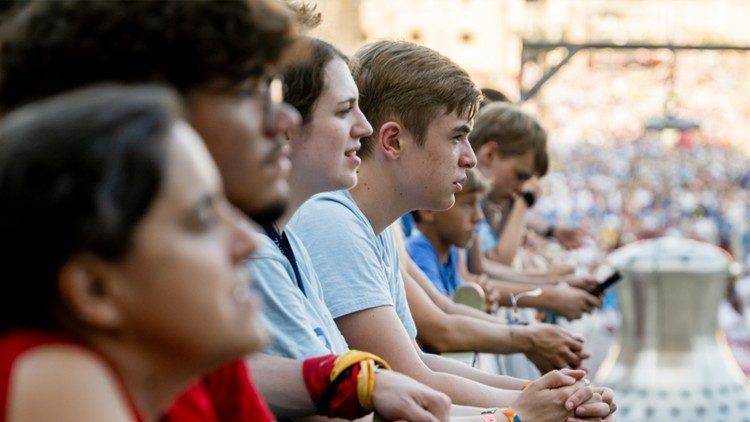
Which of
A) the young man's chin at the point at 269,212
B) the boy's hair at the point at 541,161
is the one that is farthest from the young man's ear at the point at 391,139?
the boy's hair at the point at 541,161

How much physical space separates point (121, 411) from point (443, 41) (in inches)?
1311

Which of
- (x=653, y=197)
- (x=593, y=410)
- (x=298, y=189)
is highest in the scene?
(x=298, y=189)

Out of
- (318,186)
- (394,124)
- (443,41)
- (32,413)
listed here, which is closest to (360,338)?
(318,186)

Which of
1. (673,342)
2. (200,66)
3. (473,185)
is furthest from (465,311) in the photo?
(673,342)

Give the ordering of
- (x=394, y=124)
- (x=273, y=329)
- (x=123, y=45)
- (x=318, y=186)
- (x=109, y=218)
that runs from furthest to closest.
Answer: (x=394, y=124)
(x=318, y=186)
(x=273, y=329)
(x=123, y=45)
(x=109, y=218)

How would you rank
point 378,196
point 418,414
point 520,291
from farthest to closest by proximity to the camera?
1. point 520,291
2. point 378,196
3. point 418,414

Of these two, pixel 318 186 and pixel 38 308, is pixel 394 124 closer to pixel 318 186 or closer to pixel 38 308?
pixel 318 186

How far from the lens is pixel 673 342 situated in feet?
23.3

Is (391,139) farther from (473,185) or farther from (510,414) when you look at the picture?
(473,185)

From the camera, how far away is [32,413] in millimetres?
1113

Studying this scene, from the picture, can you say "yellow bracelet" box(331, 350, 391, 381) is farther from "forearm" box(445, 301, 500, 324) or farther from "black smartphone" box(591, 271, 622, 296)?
"black smartphone" box(591, 271, 622, 296)

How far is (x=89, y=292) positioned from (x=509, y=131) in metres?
4.37

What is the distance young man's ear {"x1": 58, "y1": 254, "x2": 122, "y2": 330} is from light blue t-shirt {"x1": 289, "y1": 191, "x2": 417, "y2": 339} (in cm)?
140

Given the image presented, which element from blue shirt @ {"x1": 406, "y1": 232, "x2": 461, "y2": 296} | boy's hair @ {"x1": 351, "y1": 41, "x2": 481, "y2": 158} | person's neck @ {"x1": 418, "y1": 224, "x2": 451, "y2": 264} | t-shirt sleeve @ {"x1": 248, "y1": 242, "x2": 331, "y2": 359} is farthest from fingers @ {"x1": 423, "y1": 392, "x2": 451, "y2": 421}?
person's neck @ {"x1": 418, "y1": 224, "x2": 451, "y2": 264}
